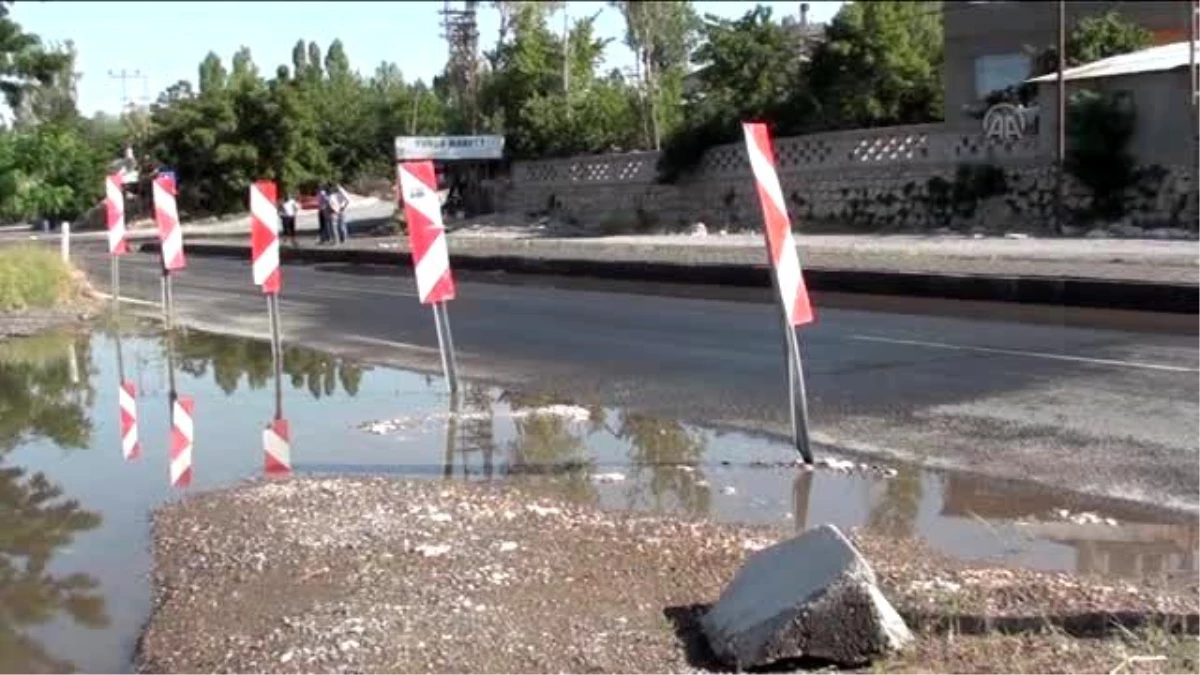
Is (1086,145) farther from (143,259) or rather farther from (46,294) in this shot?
(143,259)

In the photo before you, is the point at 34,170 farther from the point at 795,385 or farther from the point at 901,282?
the point at 795,385

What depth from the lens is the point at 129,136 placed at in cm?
8806

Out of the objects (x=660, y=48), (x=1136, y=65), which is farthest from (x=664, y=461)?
(x=660, y=48)

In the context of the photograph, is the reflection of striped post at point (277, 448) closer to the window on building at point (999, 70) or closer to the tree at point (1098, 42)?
the tree at point (1098, 42)

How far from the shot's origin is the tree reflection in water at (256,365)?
12193 mm

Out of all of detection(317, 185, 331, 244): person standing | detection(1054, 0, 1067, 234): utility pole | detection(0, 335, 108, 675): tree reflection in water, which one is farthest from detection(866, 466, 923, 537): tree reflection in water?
detection(317, 185, 331, 244): person standing

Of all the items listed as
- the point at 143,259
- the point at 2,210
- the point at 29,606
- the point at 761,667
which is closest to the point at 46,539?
the point at 29,606

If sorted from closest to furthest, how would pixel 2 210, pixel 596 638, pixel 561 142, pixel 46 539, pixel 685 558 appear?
pixel 596 638, pixel 685 558, pixel 46 539, pixel 2 210, pixel 561 142

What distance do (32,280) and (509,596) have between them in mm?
15770

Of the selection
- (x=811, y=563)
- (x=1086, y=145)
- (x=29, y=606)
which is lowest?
(x=29, y=606)

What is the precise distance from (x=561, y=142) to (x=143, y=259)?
14.2 meters

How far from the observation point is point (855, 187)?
108ft

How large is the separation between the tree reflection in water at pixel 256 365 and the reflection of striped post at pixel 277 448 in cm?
151

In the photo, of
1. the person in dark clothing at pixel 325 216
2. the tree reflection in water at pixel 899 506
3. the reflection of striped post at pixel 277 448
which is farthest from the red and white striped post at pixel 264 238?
the person in dark clothing at pixel 325 216
